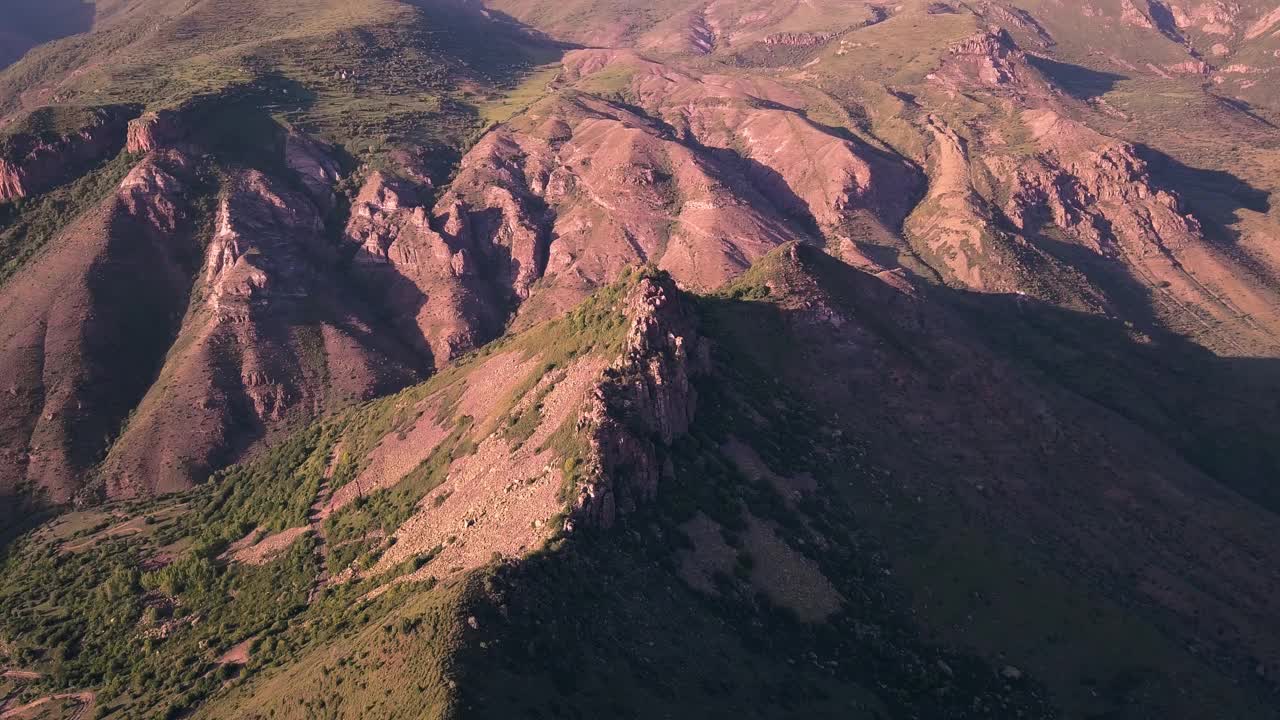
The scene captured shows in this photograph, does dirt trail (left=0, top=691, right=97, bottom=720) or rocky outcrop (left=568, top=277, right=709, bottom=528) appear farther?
dirt trail (left=0, top=691, right=97, bottom=720)

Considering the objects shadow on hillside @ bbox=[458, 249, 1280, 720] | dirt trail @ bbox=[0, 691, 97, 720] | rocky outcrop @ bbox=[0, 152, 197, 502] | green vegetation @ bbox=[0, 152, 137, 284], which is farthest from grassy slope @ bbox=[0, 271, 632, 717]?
green vegetation @ bbox=[0, 152, 137, 284]

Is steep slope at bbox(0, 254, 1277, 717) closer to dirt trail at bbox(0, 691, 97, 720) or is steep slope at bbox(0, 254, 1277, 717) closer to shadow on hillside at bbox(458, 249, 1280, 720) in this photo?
shadow on hillside at bbox(458, 249, 1280, 720)

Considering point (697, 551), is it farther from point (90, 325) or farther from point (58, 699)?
point (90, 325)

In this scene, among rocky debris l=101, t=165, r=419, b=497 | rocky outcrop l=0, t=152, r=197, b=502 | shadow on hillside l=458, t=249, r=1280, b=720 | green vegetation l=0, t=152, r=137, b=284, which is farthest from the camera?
green vegetation l=0, t=152, r=137, b=284

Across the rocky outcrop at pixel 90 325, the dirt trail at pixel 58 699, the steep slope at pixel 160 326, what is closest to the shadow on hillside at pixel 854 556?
the dirt trail at pixel 58 699

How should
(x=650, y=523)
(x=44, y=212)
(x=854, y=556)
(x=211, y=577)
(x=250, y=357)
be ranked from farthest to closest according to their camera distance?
(x=44, y=212) < (x=250, y=357) < (x=211, y=577) < (x=854, y=556) < (x=650, y=523)

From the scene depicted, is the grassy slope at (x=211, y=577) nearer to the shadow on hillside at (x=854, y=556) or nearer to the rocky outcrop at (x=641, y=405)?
the rocky outcrop at (x=641, y=405)

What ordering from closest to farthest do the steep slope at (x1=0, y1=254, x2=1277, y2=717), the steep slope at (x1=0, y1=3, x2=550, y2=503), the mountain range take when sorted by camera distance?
1. the steep slope at (x1=0, y1=254, x2=1277, y2=717)
2. the mountain range
3. the steep slope at (x1=0, y1=3, x2=550, y2=503)

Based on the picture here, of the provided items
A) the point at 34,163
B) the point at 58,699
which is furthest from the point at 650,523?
the point at 34,163

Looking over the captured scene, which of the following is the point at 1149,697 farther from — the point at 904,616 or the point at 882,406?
the point at 882,406
